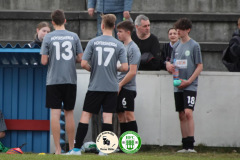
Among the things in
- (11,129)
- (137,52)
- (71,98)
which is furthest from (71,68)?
(11,129)

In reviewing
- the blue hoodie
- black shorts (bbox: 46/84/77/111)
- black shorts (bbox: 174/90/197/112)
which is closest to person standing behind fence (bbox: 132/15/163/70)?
black shorts (bbox: 174/90/197/112)

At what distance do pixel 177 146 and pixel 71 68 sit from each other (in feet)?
9.32

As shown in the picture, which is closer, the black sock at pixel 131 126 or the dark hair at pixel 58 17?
the dark hair at pixel 58 17

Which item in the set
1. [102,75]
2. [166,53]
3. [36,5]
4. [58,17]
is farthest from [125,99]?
[36,5]

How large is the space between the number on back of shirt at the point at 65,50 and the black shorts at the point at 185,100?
1.99 m

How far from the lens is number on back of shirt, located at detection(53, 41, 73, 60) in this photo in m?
10.2

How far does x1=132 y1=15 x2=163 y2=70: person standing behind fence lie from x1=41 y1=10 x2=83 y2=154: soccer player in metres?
1.71

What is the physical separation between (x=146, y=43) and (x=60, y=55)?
210 cm

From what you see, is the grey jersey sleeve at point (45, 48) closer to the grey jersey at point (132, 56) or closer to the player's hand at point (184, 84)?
the grey jersey at point (132, 56)

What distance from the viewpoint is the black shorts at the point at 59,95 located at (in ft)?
33.5

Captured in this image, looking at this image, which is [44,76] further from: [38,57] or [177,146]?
[177,146]

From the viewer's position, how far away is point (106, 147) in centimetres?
921

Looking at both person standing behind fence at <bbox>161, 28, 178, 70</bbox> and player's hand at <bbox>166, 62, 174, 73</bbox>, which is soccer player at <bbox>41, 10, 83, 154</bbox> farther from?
person standing behind fence at <bbox>161, 28, 178, 70</bbox>

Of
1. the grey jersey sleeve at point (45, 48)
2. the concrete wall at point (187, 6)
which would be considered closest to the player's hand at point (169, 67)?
the grey jersey sleeve at point (45, 48)
